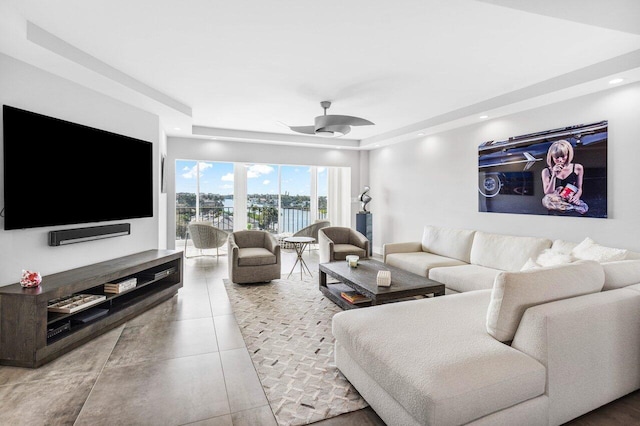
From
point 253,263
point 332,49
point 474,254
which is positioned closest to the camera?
point 332,49

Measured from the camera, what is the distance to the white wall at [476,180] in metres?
3.28

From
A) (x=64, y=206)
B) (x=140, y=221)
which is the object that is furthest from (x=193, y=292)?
Answer: (x=64, y=206)

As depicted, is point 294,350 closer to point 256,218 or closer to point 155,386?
point 155,386

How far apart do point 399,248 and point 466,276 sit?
4.92 ft

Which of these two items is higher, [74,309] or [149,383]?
[74,309]

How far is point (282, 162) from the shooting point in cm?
732

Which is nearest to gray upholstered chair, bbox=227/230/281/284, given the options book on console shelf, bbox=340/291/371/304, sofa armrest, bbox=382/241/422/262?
book on console shelf, bbox=340/291/371/304

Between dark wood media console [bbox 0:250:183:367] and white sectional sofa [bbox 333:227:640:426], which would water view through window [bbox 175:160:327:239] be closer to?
dark wood media console [bbox 0:250:183:367]

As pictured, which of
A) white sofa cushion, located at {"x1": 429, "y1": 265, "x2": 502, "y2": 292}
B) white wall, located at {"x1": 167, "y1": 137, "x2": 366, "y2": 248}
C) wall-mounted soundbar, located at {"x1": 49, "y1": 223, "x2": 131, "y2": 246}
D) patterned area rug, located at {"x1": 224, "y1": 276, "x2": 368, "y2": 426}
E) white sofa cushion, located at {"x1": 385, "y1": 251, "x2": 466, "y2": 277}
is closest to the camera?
patterned area rug, located at {"x1": 224, "y1": 276, "x2": 368, "y2": 426}

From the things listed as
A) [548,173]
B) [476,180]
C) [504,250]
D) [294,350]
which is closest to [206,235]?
[294,350]

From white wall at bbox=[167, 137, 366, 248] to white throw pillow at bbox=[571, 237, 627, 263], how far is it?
198 inches

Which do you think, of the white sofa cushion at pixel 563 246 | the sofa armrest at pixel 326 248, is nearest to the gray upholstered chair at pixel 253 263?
the sofa armrest at pixel 326 248

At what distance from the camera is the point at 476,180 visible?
495 centimetres

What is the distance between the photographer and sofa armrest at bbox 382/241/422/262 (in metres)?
5.13
